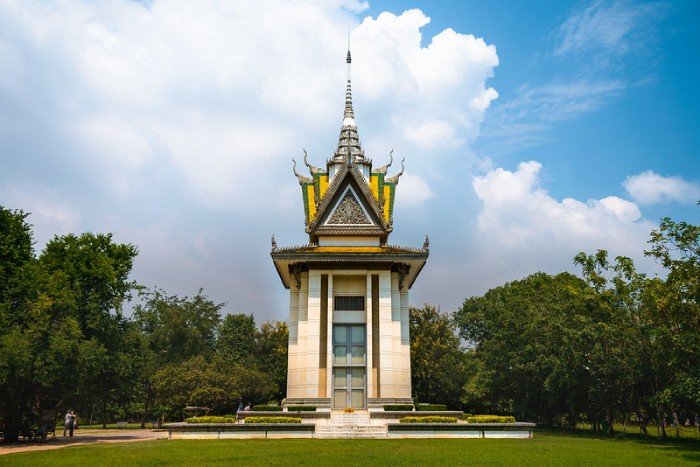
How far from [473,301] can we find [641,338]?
33.4 meters

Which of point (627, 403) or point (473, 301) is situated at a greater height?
point (473, 301)

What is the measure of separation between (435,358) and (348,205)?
81.2 feet

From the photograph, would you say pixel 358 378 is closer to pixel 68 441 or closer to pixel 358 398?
pixel 358 398

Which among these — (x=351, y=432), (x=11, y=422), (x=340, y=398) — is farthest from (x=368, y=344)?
(x=11, y=422)

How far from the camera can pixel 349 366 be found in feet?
108

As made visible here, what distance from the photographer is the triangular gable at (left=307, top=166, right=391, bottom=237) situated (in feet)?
115

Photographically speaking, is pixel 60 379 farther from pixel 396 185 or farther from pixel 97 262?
pixel 396 185

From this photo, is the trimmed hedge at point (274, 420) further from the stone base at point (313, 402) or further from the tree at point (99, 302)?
the tree at point (99, 302)

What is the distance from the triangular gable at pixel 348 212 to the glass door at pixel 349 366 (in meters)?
6.19

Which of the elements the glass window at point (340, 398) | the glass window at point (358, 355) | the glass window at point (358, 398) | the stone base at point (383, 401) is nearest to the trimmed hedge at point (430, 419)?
the stone base at point (383, 401)

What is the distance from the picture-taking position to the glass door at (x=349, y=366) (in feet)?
107

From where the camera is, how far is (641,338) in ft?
99.8

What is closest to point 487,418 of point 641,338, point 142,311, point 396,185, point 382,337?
point 382,337

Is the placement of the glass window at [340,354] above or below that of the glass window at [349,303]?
below
